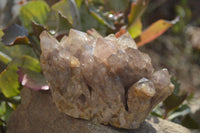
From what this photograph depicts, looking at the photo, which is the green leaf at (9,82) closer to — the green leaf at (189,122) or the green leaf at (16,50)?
the green leaf at (16,50)

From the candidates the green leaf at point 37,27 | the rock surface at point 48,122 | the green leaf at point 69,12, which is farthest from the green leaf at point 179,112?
the green leaf at point 37,27

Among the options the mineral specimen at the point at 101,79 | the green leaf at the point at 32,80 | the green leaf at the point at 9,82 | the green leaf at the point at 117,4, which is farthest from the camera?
the green leaf at the point at 117,4

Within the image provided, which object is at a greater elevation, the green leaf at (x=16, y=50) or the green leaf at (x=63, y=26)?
the green leaf at (x=63, y=26)

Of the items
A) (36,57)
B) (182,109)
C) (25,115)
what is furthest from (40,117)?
(182,109)

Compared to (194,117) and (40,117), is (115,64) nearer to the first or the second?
(40,117)

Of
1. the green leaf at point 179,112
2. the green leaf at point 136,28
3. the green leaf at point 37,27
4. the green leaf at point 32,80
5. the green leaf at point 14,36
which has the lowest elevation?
the green leaf at point 179,112

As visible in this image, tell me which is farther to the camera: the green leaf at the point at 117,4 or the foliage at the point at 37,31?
the green leaf at the point at 117,4
